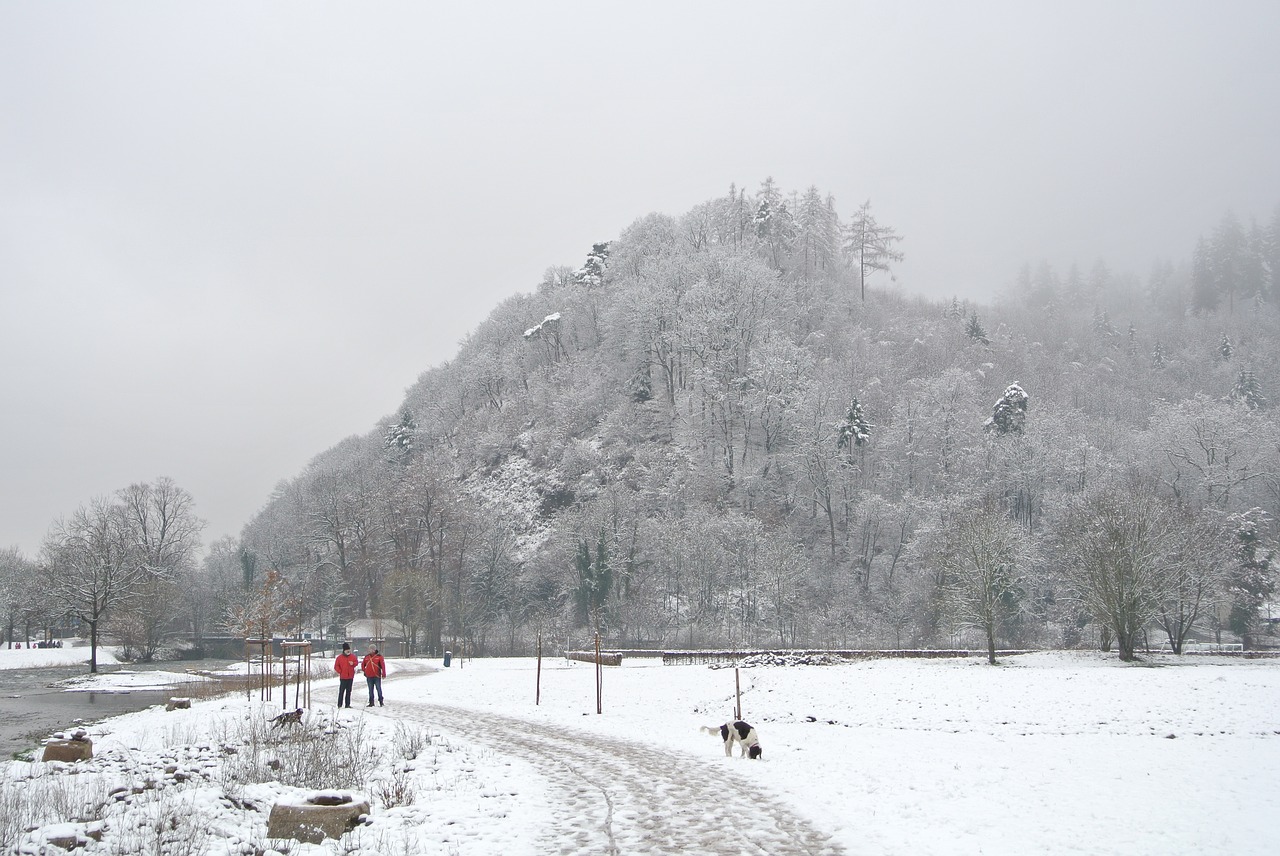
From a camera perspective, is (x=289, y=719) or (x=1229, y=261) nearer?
(x=289, y=719)

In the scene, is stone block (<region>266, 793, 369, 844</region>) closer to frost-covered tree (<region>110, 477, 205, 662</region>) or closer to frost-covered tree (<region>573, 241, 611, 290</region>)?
frost-covered tree (<region>110, 477, 205, 662</region>)

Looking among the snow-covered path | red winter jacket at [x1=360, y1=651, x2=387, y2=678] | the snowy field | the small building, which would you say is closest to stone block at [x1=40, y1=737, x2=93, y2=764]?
the snowy field

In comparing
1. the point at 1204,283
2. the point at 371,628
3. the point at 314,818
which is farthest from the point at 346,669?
the point at 1204,283

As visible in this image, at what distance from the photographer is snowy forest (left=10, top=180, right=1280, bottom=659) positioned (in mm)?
48719

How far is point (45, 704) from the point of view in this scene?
1272 inches

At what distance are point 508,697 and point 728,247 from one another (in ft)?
255

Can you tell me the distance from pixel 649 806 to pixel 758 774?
3.09 m

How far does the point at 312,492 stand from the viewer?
99.9 m

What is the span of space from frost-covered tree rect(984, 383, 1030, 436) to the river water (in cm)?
6570

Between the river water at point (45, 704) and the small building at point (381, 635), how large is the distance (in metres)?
17.5

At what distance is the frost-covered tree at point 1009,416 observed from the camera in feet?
242

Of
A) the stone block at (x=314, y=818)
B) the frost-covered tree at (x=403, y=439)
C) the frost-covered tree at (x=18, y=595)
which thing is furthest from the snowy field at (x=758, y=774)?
the frost-covered tree at (x=403, y=439)

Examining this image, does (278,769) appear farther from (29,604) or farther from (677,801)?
(29,604)

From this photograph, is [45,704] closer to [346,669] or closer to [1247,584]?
[346,669]
